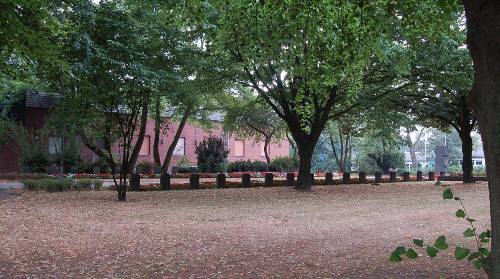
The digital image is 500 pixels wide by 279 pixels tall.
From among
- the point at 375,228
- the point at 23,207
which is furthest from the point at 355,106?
the point at 23,207

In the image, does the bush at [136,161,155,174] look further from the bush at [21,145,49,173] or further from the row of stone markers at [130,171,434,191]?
the row of stone markers at [130,171,434,191]

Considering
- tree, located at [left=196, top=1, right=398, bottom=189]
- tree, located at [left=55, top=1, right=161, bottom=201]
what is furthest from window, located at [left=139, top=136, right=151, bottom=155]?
tree, located at [left=196, top=1, right=398, bottom=189]

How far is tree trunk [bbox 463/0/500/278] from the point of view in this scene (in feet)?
11.9

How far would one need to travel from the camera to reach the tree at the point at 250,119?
30.6 metres

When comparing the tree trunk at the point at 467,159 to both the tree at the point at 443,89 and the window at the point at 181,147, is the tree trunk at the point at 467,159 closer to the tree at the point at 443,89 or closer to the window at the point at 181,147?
the tree at the point at 443,89

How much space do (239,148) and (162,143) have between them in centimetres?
1037

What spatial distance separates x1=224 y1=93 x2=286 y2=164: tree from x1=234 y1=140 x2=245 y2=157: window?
7.79 meters

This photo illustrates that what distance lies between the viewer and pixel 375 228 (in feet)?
31.9

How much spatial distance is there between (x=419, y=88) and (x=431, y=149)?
2755 inches

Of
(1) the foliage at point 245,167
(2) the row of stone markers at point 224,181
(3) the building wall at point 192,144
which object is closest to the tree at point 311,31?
(2) the row of stone markers at point 224,181

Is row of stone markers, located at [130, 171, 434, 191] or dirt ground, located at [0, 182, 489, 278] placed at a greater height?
row of stone markers, located at [130, 171, 434, 191]

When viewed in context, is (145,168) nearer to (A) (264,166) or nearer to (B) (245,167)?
(B) (245,167)

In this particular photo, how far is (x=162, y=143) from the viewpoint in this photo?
130 feet

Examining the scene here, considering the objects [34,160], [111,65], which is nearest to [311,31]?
[111,65]
